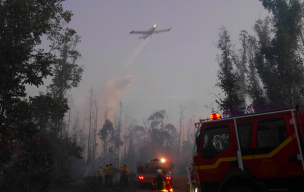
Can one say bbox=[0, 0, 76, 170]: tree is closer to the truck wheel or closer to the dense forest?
the dense forest

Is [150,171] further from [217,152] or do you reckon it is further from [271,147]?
[271,147]

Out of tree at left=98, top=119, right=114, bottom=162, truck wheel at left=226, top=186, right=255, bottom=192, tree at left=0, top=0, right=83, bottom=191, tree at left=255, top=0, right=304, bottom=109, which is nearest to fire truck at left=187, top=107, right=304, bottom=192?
truck wheel at left=226, top=186, right=255, bottom=192

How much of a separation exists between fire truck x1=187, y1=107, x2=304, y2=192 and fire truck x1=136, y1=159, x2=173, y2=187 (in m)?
12.0

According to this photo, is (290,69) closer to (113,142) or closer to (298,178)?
(298,178)

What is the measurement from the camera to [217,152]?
617cm

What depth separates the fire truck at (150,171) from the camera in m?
17.8

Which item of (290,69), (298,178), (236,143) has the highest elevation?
(290,69)

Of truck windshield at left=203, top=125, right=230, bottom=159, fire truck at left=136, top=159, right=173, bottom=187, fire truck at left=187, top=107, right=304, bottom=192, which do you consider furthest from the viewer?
fire truck at left=136, top=159, right=173, bottom=187

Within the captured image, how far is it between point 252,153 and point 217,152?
872 millimetres

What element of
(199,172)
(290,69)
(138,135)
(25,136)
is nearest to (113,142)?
(138,135)

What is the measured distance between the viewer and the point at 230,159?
5.93 metres

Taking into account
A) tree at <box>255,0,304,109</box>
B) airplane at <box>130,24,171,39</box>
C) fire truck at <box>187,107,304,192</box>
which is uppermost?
airplane at <box>130,24,171,39</box>

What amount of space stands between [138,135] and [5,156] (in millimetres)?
101458

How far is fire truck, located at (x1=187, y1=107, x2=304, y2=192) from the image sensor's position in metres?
5.32
